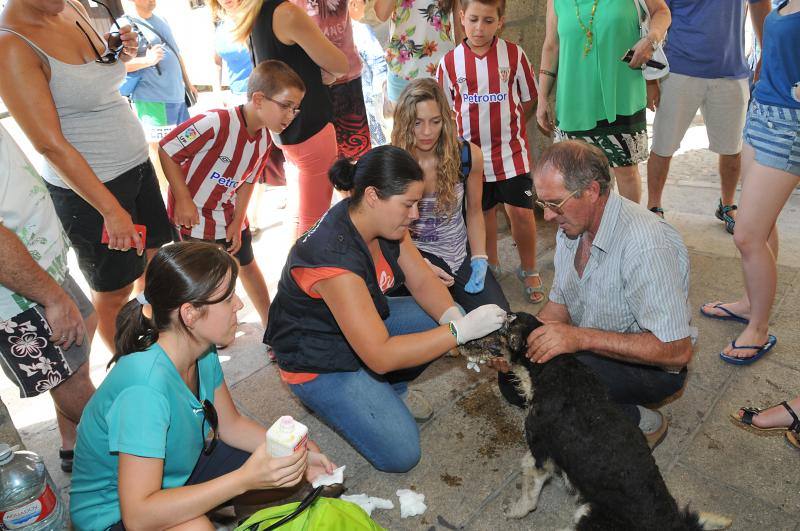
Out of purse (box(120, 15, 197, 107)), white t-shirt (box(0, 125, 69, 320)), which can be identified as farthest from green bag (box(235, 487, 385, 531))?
purse (box(120, 15, 197, 107))

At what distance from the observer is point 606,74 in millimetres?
4086

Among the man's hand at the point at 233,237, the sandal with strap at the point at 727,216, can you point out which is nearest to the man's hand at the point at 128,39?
the man's hand at the point at 233,237

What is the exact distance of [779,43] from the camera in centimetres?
290

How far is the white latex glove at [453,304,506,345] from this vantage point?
99.0 inches

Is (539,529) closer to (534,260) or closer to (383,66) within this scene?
(534,260)

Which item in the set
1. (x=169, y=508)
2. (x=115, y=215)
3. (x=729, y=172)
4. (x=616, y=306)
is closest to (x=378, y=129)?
(x=729, y=172)

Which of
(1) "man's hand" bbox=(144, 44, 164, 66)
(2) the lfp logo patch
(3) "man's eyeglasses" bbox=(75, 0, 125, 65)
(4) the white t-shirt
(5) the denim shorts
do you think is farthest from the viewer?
(1) "man's hand" bbox=(144, 44, 164, 66)

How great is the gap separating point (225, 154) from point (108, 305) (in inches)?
42.9

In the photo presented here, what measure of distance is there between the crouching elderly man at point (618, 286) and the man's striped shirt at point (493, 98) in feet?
5.26

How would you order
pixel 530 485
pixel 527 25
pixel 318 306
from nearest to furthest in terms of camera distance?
pixel 530 485 < pixel 318 306 < pixel 527 25

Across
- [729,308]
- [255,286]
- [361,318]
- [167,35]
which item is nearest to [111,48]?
[255,286]

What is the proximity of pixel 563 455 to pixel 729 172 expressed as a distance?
358cm

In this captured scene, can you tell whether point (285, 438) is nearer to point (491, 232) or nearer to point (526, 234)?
point (526, 234)

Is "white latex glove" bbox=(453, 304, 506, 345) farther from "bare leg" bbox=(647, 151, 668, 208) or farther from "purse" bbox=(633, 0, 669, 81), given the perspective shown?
"bare leg" bbox=(647, 151, 668, 208)
